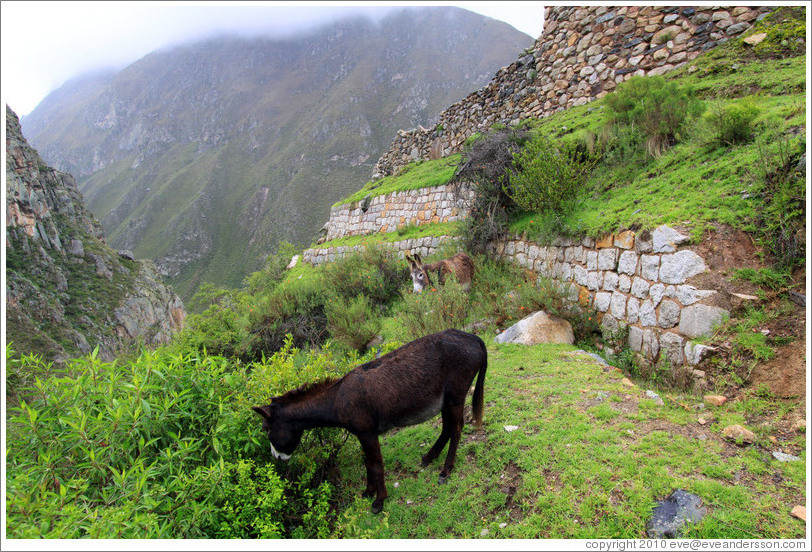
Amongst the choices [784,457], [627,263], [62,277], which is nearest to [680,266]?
[627,263]

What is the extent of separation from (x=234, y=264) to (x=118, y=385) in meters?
70.2

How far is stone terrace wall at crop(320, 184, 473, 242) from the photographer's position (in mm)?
12656

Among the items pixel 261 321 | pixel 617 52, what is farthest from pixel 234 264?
pixel 617 52

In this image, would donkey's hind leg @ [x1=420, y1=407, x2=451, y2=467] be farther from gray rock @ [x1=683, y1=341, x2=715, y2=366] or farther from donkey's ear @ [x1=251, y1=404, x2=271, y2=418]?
gray rock @ [x1=683, y1=341, x2=715, y2=366]

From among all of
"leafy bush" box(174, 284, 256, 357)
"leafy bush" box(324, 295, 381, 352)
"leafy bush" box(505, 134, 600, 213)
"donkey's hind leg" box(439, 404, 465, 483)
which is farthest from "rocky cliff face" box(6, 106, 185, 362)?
"donkey's hind leg" box(439, 404, 465, 483)

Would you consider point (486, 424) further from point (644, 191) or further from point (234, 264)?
point (234, 264)

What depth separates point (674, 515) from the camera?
2.50 m

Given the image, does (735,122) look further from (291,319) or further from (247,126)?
(247,126)

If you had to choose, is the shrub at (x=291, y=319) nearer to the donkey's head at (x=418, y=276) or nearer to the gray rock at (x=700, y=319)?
the donkey's head at (x=418, y=276)

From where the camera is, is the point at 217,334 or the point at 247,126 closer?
the point at 217,334

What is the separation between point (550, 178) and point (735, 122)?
2778 mm

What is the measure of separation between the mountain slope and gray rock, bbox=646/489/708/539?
59.2m

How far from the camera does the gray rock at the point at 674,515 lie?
7.96 feet

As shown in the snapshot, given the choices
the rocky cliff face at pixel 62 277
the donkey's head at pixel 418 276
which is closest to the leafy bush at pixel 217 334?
the donkey's head at pixel 418 276
